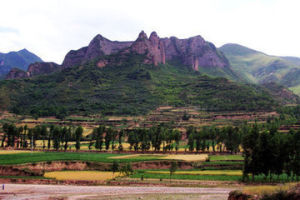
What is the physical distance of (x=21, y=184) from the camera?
6588 cm

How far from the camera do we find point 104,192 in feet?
187

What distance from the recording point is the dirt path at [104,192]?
52438mm

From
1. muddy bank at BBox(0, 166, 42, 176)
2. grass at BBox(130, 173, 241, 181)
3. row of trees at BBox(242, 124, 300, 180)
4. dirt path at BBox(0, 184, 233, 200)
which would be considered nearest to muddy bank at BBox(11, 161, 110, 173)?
muddy bank at BBox(0, 166, 42, 176)

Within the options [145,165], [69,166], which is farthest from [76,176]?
[145,165]

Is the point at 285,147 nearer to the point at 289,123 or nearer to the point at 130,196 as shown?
the point at 130,196

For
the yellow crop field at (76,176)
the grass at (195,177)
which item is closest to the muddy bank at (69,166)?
the yellow crop field at (76,176)

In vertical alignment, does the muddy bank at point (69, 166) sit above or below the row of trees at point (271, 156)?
below

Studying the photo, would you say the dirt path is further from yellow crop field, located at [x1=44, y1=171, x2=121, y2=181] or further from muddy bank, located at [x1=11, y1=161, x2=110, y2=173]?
muddy bank, located at [x1=11, y1=161, x2=110, y2=173]

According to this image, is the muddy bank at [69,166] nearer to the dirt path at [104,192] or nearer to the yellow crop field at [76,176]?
the yellow crop field at [76,176]

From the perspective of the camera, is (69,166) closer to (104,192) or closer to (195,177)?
(104,192)

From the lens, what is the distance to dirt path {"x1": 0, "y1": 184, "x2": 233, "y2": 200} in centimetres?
5244

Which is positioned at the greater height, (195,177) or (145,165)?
(195,177)

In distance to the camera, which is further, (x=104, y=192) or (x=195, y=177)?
(x=195, y=177)

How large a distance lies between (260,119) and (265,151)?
107372 mm
